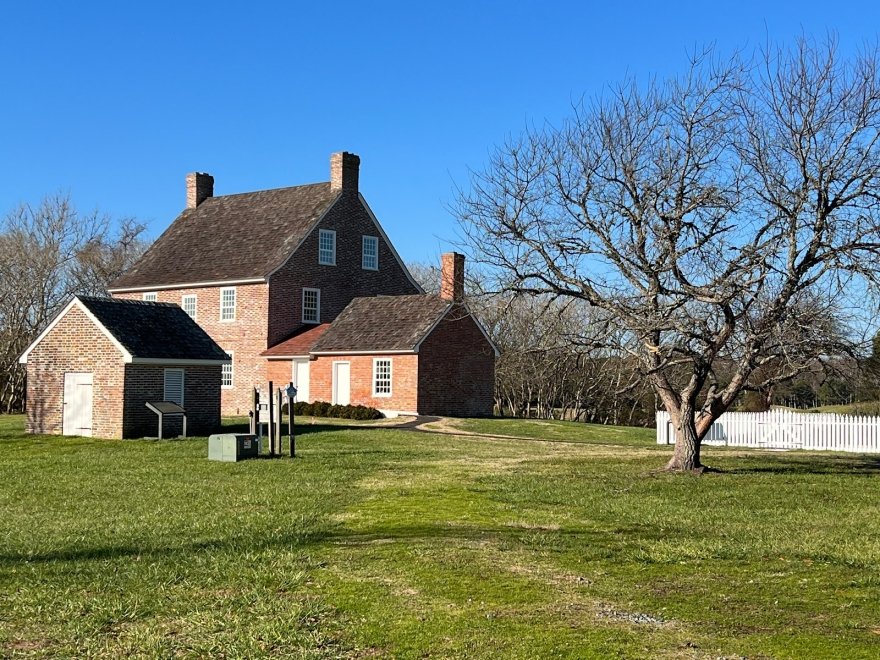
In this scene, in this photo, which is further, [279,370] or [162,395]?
[279,370]

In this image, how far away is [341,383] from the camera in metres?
43.2

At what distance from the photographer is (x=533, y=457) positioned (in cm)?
2559

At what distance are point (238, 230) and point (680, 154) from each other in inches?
1284

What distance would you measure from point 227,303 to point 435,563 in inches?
1466

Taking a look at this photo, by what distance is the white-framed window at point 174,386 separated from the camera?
31625 millimetres

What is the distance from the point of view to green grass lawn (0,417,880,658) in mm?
8109

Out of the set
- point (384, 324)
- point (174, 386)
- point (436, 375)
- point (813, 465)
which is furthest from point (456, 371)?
point (813, 465)

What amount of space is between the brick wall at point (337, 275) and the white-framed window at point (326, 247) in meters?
0.19

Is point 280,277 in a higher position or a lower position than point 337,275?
lower

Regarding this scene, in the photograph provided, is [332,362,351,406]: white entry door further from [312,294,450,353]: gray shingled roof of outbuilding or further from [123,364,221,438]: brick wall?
[123,364,221,438]: brick wall

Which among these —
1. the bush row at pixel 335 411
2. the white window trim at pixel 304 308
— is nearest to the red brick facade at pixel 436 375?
the bush row at pixel 335 411

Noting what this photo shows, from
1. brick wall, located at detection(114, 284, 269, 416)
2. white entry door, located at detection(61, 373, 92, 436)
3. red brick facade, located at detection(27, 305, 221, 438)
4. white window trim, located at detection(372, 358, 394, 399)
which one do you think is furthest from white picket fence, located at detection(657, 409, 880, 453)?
brick wall, located at detection(114, 284, 269, 416)

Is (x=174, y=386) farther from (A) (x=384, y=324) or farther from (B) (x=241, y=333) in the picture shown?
(B) (x=241, y=333)

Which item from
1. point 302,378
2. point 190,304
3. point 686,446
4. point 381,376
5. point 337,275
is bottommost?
point 686,446
